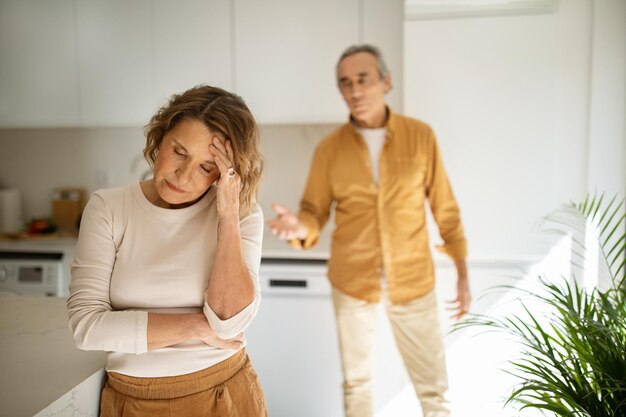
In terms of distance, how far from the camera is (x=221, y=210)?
861 mm

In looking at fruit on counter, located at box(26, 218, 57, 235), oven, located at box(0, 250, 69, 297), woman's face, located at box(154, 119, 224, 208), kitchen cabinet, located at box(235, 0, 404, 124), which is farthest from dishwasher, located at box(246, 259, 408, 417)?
woman's face, located at box(154, 119, 224, 208)

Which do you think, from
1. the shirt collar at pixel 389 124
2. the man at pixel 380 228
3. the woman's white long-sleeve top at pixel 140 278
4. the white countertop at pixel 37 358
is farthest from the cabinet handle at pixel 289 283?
the woman's white long-sleeve top at pixel 140 278

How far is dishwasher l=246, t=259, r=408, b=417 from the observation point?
83.7 inches

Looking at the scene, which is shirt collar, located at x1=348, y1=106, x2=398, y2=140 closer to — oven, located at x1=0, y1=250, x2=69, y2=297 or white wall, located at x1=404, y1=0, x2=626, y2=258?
white wall, located at x1=404, y1=0, x2=626, y2=258

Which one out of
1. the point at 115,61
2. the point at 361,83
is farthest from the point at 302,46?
the point at 115,61

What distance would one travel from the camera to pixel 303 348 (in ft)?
7.04

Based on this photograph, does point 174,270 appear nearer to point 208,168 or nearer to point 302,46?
point 208,168

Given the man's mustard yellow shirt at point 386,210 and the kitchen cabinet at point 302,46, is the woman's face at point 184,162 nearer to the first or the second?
the man's mustard yellow shirt at point 386,210

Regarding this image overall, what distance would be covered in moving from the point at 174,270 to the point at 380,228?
994 mm

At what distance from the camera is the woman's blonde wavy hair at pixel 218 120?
84cm

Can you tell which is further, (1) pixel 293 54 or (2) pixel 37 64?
(2) pixel 37 64

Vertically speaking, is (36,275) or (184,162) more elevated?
(184,162)

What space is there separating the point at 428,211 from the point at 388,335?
0.51 m

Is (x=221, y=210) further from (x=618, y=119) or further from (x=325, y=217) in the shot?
(x=618, y=119)
